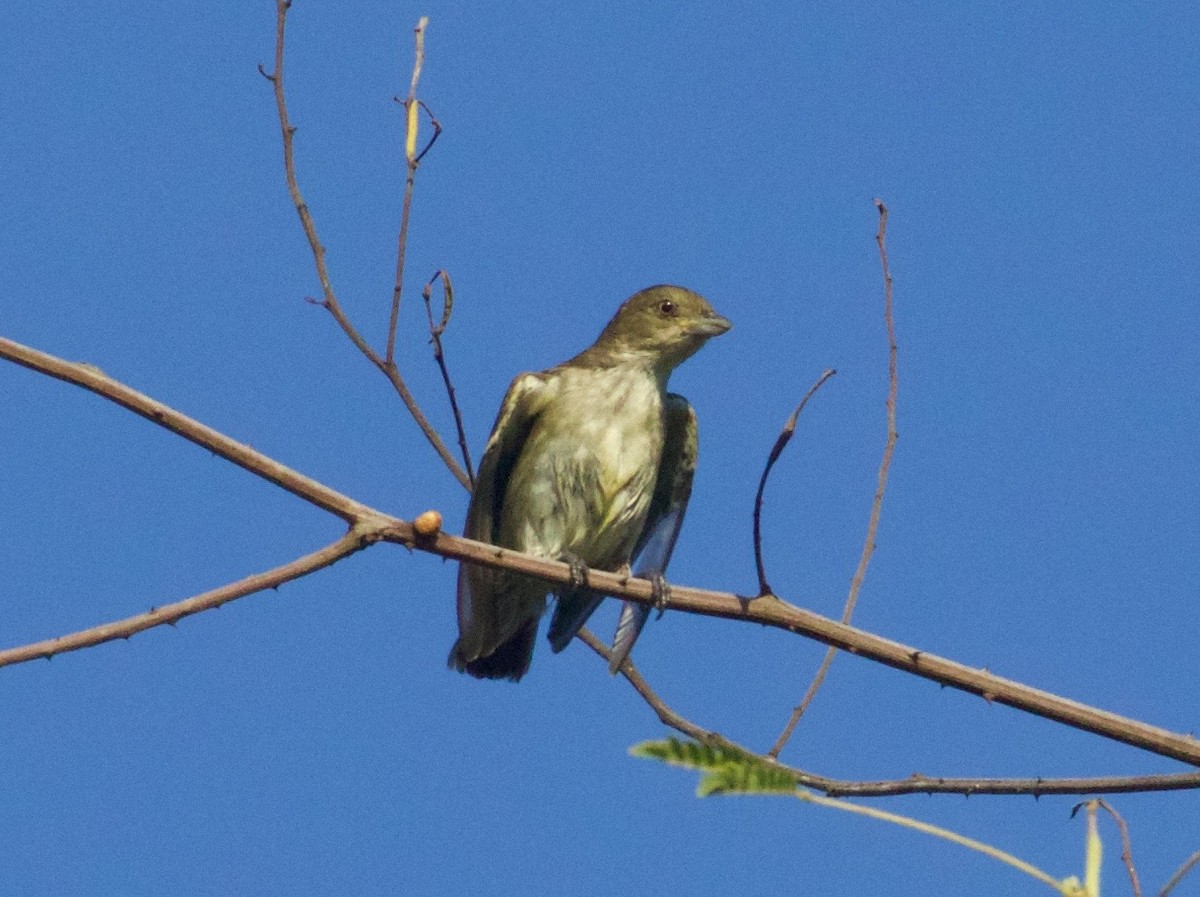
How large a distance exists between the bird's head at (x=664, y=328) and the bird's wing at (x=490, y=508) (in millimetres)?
541

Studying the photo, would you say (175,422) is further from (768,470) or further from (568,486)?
(568,486)

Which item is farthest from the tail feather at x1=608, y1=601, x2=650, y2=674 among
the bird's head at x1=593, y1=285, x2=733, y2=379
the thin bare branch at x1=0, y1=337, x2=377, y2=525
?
the thin bare branch at x1=0, y1=337, x2=377, y2=525

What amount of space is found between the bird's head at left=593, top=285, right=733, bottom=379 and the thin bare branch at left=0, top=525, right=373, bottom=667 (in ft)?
15.0

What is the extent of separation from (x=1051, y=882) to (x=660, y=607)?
2453mm

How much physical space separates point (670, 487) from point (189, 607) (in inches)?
198

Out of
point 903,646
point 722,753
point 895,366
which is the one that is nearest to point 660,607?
point 903,646

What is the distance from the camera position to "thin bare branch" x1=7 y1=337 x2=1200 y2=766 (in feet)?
12.2

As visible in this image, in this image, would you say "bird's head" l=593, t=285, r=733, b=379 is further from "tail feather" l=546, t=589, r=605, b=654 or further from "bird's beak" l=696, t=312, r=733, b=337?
"tail feather" l=546, t=589, r=605, b=654

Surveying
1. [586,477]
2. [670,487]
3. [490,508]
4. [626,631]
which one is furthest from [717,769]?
[670,487]

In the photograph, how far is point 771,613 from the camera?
4.29 metres

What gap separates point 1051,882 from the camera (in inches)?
80.2

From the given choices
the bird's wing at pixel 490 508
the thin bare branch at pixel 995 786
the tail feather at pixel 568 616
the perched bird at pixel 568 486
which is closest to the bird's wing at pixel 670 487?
the perched bird at pixel 568 486

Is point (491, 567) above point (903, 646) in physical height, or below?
above

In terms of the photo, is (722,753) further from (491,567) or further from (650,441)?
(650,441)
